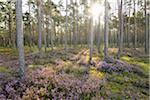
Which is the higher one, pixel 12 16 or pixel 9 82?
pixel 12 16

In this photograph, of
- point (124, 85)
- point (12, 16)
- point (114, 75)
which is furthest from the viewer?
point (12, 16)

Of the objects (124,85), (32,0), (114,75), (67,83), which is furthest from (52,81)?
(32,0)

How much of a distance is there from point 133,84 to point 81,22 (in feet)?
185

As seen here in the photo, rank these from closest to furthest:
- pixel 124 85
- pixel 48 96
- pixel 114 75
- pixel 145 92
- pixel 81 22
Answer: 1. pixel 48 96
2. pixel 145 92
3. pixel 124 85
4. pixel 114 75
5. pixel 81 22

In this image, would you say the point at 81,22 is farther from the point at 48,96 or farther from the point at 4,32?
the point at 48,96

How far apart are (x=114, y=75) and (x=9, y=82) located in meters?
8.75

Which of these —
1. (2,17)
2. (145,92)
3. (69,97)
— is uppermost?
(2,17)

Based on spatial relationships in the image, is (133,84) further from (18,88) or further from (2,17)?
(2,17)

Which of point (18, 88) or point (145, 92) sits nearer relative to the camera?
point (18, 88)

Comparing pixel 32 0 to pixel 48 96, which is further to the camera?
pixel 32 0

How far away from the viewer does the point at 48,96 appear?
1033 cm

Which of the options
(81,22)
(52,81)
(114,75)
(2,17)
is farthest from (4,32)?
(52,81)

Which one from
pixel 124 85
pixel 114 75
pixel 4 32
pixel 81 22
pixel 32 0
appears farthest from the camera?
pixel 81 22

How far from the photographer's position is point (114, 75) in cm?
1786
